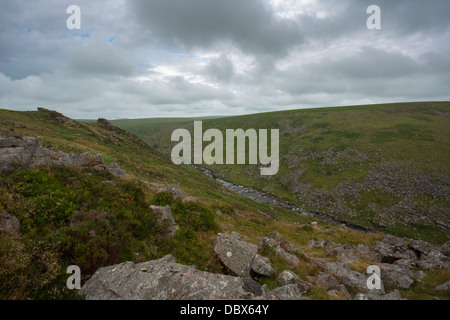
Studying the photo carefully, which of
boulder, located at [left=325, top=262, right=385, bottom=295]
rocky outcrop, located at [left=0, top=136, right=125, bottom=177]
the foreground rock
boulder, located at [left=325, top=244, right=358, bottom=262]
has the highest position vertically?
rocky outcrop, located at [left=0, top=136, right=125, bottom=177]

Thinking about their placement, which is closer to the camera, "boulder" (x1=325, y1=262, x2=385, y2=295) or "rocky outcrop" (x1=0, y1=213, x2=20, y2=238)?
"rocky outcrop" (x1=0, y1=213, x2=20, y2=238)

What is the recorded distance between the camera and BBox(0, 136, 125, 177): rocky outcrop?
32.5 ft

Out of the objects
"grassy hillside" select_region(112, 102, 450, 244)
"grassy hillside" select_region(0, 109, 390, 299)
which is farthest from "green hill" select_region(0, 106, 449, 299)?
"grassy hillside" select_region(112, 102, 450, 244)

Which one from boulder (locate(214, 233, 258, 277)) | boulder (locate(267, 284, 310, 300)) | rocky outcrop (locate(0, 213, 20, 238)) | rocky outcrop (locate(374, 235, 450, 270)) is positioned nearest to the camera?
boulder (locate(267, 284, 310, 300))

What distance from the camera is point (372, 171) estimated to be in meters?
49.1

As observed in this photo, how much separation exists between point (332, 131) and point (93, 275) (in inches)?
3272

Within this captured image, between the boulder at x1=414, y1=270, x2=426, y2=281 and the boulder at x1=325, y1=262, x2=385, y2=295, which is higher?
the boulder at x1=325, y1=262, x2=385, y2=295

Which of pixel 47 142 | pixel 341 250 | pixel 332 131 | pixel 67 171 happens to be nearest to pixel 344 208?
pixel 341 250

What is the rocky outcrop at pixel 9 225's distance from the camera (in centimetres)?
676

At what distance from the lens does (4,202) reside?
7590mm

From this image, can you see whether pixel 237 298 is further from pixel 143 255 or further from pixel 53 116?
pixel 53 116

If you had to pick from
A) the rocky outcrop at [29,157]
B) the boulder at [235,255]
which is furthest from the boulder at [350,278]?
the rocky outcrop at [29,157]

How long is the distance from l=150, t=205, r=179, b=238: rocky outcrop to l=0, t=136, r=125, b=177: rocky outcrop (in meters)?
7.41

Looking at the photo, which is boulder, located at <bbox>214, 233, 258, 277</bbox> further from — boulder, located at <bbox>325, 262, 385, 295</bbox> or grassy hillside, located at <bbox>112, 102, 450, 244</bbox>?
grassy hillside, located at <bbox>112, 102, 450, 244</bbox>
